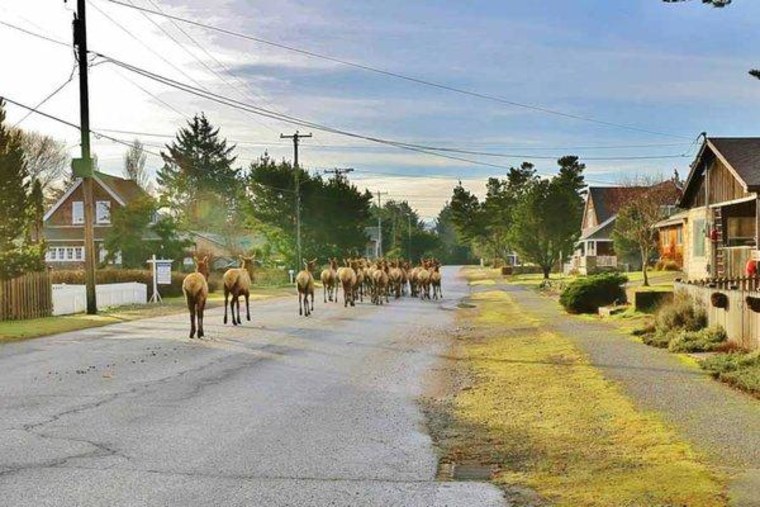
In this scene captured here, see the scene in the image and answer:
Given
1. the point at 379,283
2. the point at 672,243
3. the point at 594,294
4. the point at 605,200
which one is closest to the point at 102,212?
the point at 379,283

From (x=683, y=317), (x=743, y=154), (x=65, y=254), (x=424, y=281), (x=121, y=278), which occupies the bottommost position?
(x=683, y=317)

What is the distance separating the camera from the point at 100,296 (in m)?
36.8

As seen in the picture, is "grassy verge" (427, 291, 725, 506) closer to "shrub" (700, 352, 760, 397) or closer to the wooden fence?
"shrub" (700, 352, 760, 397)

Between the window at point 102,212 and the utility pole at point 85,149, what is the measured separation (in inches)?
1469

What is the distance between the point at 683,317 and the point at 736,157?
1222 cm

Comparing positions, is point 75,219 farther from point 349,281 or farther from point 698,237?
point 698,237

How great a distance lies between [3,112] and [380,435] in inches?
1043

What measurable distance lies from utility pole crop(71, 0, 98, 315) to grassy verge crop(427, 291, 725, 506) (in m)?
19.2

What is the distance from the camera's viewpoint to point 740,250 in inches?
1102

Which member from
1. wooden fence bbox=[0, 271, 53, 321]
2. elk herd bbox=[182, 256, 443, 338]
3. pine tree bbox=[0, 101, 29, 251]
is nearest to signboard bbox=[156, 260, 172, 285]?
elk herd bbox=[182, 256, 443, 338]

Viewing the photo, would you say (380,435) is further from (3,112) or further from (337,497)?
(3,112)

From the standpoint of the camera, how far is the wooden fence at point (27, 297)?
95.0ft

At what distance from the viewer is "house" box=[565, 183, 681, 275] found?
61531mm

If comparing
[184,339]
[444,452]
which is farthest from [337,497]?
[184,339]
